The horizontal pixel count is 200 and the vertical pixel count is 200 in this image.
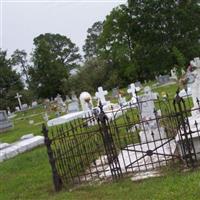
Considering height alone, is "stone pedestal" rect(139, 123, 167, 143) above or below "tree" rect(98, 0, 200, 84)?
below

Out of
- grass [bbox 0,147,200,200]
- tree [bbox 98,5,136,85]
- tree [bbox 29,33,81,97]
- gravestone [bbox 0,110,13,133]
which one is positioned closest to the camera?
grass [bbox 0,147,200,200]

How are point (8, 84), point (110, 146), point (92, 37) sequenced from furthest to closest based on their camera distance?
point (92, 37), point (8, 84), point (110, 146)

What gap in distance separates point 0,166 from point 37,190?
12.5ft

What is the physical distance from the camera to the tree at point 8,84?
47156 mm

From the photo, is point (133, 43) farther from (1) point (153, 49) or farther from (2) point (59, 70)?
(2) point (59, 70)

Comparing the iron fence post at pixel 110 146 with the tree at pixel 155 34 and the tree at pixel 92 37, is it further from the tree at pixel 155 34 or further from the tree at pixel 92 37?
the tree at pixel 92 37

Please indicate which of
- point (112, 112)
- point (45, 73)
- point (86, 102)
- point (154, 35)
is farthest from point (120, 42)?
point (112, 112)

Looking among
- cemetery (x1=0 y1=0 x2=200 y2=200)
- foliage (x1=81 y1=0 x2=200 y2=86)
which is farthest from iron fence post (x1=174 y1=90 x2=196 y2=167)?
foliage (x1=81 y1=0 x2=200 y2=86)

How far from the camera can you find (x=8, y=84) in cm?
4966

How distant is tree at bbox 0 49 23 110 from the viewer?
47.2 meters

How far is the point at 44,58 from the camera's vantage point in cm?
5812

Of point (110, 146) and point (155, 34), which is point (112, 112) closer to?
point (110, 146)

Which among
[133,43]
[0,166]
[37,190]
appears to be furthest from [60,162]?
[133,43]

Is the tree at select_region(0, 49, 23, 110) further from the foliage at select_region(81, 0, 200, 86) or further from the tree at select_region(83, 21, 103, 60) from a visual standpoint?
the tree at select_region(83, 21, 103, 60)
